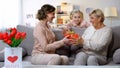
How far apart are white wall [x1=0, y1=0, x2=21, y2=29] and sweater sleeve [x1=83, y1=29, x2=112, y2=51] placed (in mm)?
2582

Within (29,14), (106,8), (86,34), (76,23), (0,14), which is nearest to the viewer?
(86,34)

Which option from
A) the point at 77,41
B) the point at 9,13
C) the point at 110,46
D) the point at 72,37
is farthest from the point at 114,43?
the point at 9,13

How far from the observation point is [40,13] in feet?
9.16

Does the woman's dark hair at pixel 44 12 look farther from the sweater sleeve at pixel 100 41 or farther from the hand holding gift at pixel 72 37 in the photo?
the sweater sleeve at pixel 100 41

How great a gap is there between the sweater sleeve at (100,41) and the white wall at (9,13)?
258 cm

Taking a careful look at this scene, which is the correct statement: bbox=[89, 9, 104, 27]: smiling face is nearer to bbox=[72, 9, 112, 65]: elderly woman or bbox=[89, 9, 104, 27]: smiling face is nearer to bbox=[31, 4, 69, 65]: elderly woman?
bbox=[72, 9, 112, 65]: elderly woman

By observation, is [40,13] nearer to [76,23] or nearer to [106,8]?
[76,23]

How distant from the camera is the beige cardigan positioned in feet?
8.54

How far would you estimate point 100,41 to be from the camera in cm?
283

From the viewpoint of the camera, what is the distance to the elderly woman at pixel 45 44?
2498mm

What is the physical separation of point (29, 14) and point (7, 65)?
201 inches

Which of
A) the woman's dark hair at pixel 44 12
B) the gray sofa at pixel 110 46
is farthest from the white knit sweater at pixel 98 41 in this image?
the woman's dark hair at pixel 44 12

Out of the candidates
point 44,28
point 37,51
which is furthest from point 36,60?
point 44,28

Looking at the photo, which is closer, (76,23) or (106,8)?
(76,23)
